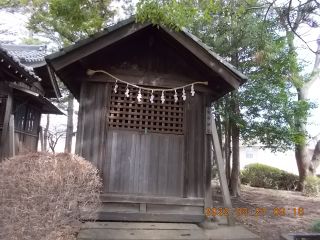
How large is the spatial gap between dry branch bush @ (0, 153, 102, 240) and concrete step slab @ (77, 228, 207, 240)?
0.65m

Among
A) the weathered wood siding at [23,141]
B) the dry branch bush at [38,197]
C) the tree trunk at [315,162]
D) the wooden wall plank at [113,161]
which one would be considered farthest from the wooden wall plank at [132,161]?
the tree trunk at [315,162]

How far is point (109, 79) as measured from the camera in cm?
546

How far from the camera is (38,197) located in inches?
128

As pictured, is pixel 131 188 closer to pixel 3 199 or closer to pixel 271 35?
pixel 3 199

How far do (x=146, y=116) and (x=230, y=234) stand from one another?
2.86 m

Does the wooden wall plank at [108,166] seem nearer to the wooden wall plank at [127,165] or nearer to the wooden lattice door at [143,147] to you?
the wooden lattice door at [143,147]

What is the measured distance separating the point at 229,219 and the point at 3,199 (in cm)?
415

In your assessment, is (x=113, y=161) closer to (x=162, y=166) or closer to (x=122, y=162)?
(x=122, y=162)

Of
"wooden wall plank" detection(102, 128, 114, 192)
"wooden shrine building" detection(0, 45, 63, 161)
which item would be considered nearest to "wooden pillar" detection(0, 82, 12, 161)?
"wooden shrine building" detection(0, 45, 63, 161)

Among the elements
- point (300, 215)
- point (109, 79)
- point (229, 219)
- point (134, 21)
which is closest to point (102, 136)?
point (109, 79)

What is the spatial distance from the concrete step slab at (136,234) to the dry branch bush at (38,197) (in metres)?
0.65

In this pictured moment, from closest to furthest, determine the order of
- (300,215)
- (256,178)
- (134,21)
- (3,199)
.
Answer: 1. (3,199)
2. (134,21)
3. (300,215)
4. (256,178)

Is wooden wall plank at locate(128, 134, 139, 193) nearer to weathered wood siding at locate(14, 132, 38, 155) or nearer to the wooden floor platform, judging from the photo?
the wooden floor platform

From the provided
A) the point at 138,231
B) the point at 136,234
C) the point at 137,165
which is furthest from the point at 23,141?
the point at 136,234
